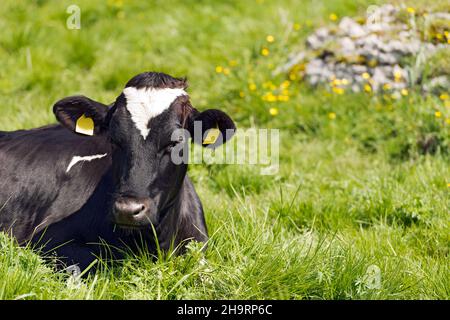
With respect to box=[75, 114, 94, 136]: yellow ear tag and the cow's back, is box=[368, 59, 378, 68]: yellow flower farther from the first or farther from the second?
box=[75, 114, 94, 136]: yellow ear tag

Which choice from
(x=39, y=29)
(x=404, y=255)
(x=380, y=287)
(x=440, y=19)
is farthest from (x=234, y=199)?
(x=39, y=29)

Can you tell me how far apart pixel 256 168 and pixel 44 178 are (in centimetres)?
199

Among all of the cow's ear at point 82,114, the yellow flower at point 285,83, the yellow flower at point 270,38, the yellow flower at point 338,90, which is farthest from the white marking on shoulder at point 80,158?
the yellow flower at point 270,38

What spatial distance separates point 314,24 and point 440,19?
5.46 ft

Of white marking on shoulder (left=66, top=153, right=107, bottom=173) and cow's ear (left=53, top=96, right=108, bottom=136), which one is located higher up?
cow's ear (left=53, top=96, right=108, bottom=136)

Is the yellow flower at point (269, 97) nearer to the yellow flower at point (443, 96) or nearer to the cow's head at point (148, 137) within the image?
the yellow flower at point (443, 96)

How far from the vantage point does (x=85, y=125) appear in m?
5.01

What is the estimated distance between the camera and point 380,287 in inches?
171

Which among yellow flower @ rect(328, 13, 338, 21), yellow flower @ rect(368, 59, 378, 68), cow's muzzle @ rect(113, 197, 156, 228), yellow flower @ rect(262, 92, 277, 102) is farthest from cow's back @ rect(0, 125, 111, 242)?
yellow flower @ rect(328, 13, 338, 21)

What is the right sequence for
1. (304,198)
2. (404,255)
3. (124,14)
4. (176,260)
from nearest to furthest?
(176,260), (404,255), (304,198), (124,14)

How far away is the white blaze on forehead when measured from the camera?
179 inches

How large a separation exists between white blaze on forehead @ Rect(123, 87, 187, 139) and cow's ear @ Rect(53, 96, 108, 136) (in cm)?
30

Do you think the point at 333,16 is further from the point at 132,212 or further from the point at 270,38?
the point at 132,212

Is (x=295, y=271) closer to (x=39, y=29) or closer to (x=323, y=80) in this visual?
(x=323, y=80)
